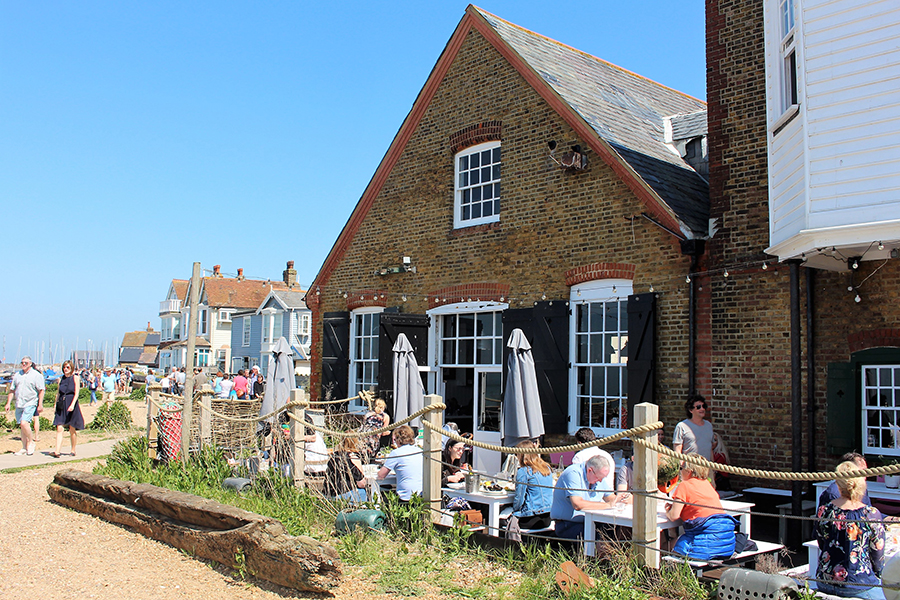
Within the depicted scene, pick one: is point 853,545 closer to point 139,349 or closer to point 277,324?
point 277,324

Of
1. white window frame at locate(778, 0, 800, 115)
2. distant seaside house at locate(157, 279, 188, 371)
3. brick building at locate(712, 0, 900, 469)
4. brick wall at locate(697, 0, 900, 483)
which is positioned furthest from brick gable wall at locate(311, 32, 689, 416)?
distant seaside house at locate(157, 279, 188, 371)

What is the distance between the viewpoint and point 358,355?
15.6 meters

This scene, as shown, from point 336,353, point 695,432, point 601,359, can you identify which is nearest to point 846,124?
point 695,432

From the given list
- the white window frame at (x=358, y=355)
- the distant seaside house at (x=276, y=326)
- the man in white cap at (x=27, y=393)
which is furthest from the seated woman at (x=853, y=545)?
the distant seaside house at (x=276, y=326)

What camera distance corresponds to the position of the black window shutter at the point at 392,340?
44.0 feet

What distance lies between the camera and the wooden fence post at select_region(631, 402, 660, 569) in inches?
219

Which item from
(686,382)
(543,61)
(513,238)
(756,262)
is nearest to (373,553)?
(686,382)

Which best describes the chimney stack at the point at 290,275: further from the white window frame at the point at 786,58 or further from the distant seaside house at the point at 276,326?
the white window frame at the point at 786,58

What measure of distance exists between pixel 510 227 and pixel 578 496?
21.4 feet

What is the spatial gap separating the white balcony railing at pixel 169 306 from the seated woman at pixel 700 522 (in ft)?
216

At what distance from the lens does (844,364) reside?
834cm

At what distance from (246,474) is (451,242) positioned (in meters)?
5.57

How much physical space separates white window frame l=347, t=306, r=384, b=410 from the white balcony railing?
55.6 metres

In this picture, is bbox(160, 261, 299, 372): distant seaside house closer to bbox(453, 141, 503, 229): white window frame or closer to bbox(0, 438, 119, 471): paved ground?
bbox(0, 438, 119, 471): paved ground
